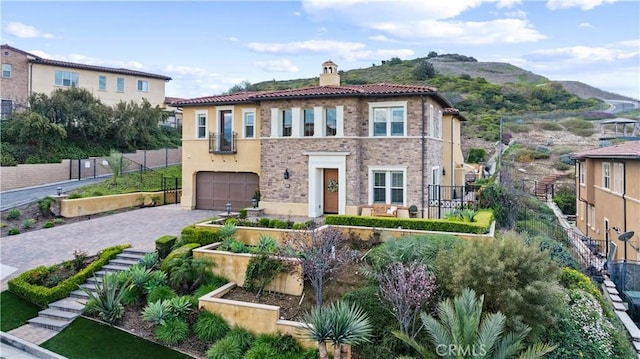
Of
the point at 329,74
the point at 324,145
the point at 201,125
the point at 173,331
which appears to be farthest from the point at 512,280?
the point at 201,125

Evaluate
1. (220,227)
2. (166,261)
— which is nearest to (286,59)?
(220,227)

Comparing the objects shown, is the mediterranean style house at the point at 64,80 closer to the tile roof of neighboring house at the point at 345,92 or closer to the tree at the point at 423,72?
the tile roof of neighboring house at the point at 345,92

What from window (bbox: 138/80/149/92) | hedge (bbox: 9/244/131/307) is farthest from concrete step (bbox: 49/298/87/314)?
window (bbox: 138/80/149/92)

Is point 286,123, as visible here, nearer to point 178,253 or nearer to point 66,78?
point 178,253

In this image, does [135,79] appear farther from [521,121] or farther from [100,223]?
[521,121]

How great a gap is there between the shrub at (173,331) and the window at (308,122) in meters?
11.4

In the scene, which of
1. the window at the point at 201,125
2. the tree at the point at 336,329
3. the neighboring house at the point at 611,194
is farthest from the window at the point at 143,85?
the tree at the point at 336,329

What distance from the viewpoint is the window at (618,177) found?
719 inches

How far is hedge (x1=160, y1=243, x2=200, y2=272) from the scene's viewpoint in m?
13.7

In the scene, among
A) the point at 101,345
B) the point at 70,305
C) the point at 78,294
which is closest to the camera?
the point at 101,345

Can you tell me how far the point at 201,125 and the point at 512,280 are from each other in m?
19.0

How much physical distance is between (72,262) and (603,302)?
17602 millimetres

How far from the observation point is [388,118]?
19.2 metres

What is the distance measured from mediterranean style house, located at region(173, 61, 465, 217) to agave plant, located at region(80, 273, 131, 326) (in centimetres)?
957
